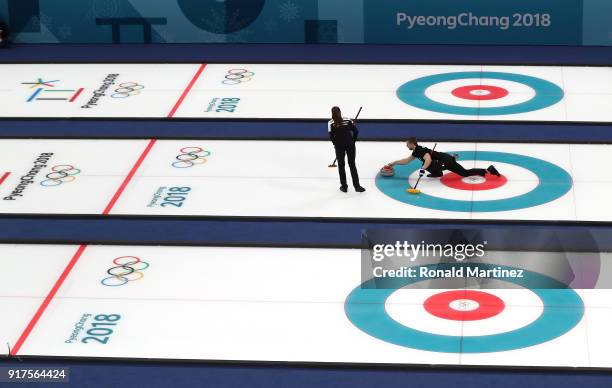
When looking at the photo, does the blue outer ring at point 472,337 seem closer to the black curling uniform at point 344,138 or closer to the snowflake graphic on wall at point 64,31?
the black curling uniform at point 344,138

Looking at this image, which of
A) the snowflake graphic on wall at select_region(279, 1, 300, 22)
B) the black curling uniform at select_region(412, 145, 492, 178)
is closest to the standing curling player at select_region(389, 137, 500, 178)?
the black curling uniform at select_region(412, 145, 492, 178)

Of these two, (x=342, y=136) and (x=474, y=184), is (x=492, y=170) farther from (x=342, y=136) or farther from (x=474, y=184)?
(x=342, y=136)

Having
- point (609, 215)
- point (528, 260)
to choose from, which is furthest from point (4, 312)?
point (609, 215)

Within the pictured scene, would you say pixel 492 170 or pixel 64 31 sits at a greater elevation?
pixel 64 31

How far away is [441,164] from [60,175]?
5245mm

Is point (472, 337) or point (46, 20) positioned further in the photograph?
point (46, 20)

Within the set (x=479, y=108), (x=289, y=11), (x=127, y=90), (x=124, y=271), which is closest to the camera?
(x=124, y=271)

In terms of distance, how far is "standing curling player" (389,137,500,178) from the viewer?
17.2m

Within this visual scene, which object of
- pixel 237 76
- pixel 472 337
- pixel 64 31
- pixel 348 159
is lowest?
pixel 472 337

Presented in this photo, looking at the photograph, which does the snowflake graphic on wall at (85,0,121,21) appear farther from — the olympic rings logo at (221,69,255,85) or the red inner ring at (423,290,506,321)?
the red inner ring at (423,290,506,321)

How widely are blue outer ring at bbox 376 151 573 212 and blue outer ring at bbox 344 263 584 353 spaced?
7.38ft

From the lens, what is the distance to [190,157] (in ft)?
61.5

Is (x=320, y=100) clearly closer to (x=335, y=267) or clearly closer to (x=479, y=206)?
(x=479, y=206)

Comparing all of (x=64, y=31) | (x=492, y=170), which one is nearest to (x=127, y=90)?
(x=64, y=31)
